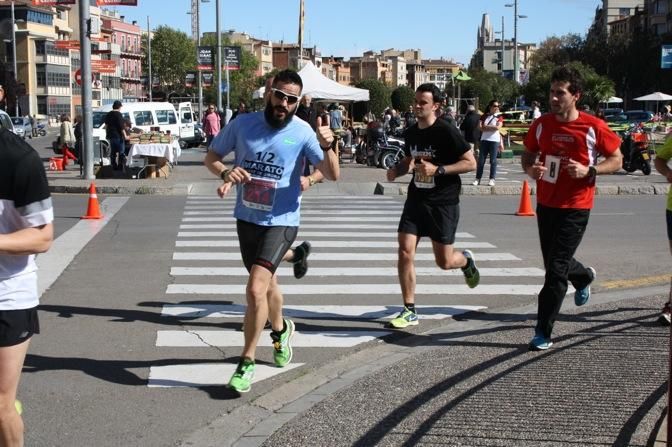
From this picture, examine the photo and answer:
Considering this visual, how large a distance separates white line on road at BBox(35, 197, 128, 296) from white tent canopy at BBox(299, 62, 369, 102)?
14128mm

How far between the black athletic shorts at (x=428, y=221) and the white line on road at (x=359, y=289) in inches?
68.8

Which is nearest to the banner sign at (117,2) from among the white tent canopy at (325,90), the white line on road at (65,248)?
the white tent canopy at (325,90)

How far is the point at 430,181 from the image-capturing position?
7.86 metres

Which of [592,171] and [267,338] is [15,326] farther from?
[592,171]

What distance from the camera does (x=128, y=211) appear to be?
17375mm

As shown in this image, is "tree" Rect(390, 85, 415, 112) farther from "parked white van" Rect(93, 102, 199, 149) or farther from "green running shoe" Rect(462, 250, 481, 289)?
"green running shoe" Rect(462, 250, 481, 289)

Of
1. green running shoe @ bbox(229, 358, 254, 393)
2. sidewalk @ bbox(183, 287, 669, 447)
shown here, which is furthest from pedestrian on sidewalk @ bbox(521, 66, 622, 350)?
green running shoe @ bbox(229, 358, 254, 393)

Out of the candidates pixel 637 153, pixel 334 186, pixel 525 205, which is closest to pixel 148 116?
pixel 334 186

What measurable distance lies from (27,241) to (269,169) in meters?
2.61

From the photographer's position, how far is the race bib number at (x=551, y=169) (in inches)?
276

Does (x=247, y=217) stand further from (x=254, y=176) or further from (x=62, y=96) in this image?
(x=62, y=96)

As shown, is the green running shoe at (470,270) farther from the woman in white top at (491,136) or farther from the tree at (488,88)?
the tree at (488,88)

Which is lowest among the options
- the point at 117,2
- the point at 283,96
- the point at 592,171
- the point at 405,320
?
the point at 405,320

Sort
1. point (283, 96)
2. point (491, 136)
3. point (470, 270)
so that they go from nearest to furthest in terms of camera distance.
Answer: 1. point (283, 96)
2. point (470, 270)
3. point (491, 136)
